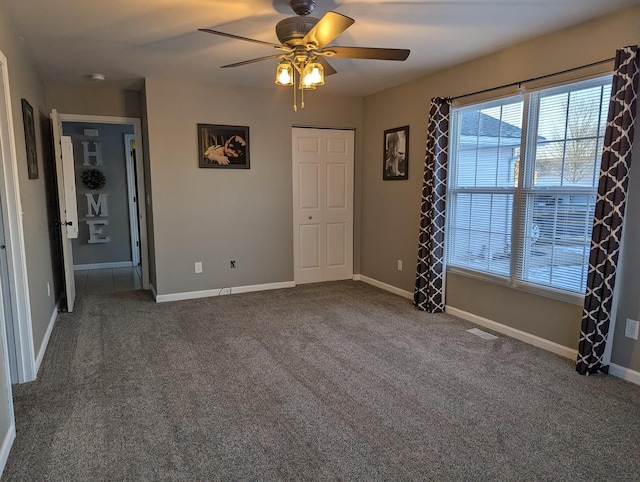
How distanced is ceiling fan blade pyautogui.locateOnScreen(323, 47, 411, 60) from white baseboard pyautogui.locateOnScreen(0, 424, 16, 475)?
8.70 feet

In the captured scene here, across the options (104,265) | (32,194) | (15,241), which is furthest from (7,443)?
(104,265)

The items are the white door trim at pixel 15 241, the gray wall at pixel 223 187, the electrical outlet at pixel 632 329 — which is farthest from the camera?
the gray wall at pixel 223 187

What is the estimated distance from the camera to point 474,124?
3902 mm

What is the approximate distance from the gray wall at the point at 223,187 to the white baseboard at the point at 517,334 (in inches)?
87.3

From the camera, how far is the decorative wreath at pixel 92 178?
6598 millimetres

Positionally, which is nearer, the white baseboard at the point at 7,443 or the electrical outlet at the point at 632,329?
the white baseboard at the point at 7,443

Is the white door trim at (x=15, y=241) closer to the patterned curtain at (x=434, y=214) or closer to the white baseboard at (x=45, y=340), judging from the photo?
the white baseboard at (x=45, y=340)

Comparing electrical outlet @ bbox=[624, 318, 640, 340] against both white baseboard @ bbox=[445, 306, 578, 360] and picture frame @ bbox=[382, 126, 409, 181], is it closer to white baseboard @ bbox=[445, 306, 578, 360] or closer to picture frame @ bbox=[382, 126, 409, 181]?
white baseboard @ bbox=[445, 306, 578, 360]

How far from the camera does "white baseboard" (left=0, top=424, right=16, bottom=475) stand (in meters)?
1.95

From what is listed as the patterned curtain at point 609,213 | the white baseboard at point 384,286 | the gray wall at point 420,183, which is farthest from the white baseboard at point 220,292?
the patterned curtain at point 609,213

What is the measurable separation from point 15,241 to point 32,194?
871mm

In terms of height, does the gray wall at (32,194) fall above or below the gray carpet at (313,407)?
above

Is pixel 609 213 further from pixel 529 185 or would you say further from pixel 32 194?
pixel 32 194

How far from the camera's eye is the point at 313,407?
8.16 feet
